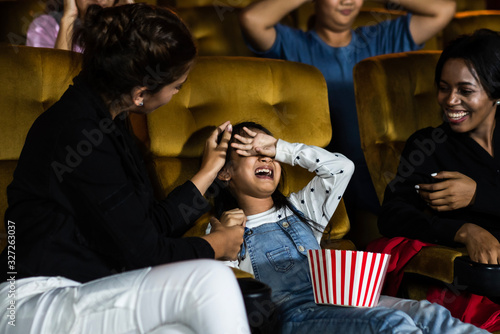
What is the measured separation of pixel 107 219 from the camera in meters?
1.19

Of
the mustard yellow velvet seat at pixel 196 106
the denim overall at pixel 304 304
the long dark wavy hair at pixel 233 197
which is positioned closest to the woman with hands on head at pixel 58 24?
the mustard yellow velvet seat at pixel 196 106

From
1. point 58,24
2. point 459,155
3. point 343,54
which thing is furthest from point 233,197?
point 58,24

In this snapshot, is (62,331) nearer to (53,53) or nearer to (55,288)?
(55,288)

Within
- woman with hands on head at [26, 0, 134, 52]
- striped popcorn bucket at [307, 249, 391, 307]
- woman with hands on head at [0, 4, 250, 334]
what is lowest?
striped popcorn bucket at [307, 249, 391, 307]

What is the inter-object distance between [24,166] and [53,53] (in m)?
0.77

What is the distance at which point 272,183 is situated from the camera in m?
1.79

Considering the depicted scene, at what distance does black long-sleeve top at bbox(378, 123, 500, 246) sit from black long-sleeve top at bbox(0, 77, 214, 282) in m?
0.72

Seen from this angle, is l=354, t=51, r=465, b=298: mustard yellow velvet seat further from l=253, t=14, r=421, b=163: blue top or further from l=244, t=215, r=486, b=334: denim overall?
l=244, t=215, r=486, b=334: denim overall

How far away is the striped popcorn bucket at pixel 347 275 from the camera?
135 centimetres

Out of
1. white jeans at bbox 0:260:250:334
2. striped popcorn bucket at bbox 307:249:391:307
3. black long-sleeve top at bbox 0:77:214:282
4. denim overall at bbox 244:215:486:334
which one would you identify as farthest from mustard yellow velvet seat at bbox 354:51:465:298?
white jeans at bbox 0:260:250:334

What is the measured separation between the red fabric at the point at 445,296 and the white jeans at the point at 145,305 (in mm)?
744

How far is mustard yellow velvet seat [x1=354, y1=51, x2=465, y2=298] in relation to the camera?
2.14m

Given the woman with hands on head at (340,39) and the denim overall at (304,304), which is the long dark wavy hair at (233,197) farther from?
the woman with hands on head at (340,39)

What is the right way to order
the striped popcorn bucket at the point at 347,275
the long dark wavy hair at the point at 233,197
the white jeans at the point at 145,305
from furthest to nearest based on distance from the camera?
the long dark wavy hair at the point at 233,197, the striped popcorn bucket at the point at 347,275, the white jeans at the point at 145,305
